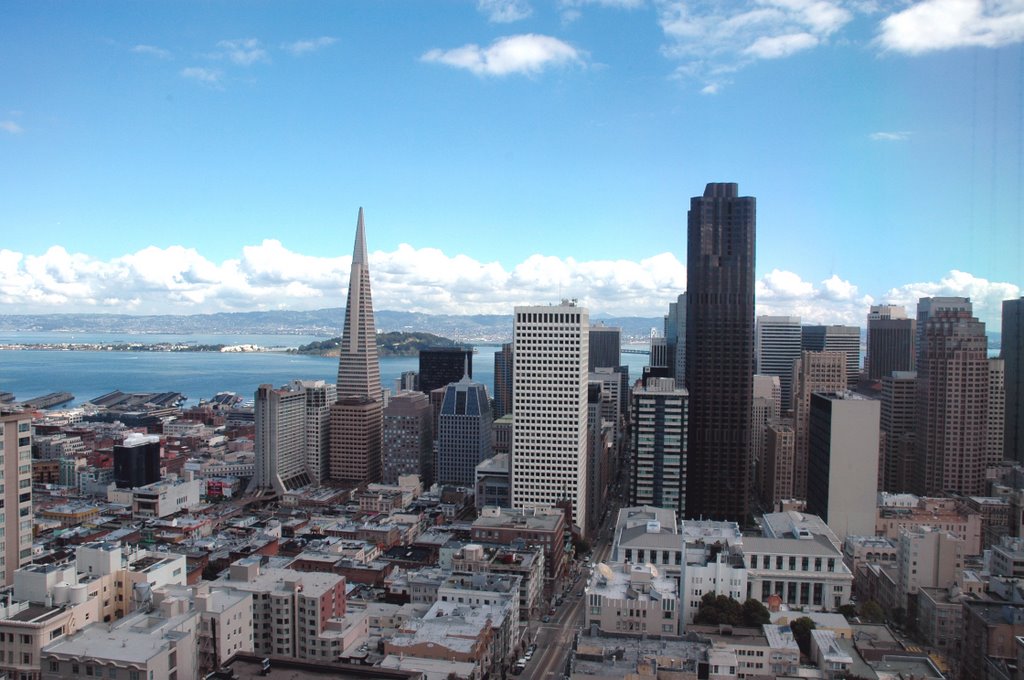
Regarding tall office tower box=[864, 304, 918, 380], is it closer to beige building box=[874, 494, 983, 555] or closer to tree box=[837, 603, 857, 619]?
beige building box=[874, 494, 983, 555]

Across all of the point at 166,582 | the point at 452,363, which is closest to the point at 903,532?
the point at 166,582

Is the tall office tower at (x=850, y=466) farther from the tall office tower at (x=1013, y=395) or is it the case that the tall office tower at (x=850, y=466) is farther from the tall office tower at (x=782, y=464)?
the tall office tower at (x=782, y=464)

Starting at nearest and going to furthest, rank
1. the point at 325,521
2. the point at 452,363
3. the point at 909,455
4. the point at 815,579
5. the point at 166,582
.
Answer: the point at 166,582 < the point at 815,579 < the point at 325,521 < the point at 909,455 < the point at 452,363

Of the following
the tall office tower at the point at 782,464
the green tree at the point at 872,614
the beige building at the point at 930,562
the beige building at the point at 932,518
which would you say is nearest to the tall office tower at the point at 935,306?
the tall office tower at the point at 782,464

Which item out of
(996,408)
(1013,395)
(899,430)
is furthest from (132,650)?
(899,430)

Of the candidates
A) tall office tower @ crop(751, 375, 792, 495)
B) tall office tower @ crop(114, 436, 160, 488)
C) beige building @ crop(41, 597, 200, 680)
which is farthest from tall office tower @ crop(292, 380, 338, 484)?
beige building @ crop(41, 597, 200, 680)

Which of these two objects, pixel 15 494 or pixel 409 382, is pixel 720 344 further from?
pixel 409 382

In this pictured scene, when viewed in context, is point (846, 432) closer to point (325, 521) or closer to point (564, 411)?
point (564, 411)
